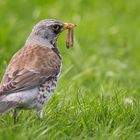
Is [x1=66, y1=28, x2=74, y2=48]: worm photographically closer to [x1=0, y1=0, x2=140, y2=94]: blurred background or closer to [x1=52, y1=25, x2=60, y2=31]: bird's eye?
[x1=52, y1=25, x2=60, y2=31]: bird's eye

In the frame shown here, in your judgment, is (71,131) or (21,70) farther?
(21,70)

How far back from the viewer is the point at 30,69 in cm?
802

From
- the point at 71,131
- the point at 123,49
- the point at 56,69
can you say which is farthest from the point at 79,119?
the point at 123,49

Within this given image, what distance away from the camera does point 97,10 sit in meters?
15.0

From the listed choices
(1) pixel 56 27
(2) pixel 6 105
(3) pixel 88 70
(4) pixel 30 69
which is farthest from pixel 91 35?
(2) pixel 6 105

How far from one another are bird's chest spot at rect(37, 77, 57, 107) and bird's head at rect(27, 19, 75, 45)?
0.75 metres

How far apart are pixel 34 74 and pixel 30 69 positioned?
0.25 ft

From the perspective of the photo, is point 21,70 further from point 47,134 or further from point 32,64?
point 47,134

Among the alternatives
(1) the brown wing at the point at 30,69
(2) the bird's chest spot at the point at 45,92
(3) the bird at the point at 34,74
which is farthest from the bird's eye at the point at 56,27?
(2) the bird's chest spot at the point at 45,92

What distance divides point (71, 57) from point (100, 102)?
406 cm

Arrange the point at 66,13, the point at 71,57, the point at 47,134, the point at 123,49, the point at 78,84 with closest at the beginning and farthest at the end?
the point at 47,134 < the point at 78,84 < the point at 71,57 < the point at 123,49 < the point at 66,13

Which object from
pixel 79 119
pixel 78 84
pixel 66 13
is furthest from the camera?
pixel 66 13

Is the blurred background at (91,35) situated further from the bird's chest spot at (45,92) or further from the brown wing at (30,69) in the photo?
the bird's chest spot at (45,92)

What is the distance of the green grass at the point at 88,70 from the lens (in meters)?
7.50
